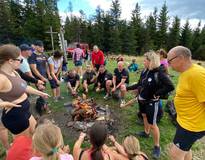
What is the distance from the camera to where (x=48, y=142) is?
2.15 m

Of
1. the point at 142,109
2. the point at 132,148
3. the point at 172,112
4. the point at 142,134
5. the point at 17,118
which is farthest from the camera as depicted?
the point at 172,112

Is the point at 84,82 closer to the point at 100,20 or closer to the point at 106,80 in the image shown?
the point at 106,80

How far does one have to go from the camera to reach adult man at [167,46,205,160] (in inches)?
119

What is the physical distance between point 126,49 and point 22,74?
1676 inches

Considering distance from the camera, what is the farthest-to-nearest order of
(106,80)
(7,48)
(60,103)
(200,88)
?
(106,80) → (60,103) → (7,48) → (200,88)

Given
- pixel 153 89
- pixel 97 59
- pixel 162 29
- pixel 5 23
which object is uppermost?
pixel 5 23

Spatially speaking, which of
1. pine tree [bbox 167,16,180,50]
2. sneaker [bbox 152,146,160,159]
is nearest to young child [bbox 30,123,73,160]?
sneaker [bbox 152,146,160,159]

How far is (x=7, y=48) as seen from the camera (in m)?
3.25

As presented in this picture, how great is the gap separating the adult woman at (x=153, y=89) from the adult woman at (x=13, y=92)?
2163 millimetres

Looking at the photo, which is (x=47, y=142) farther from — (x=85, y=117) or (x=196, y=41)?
(x=196, y=41)

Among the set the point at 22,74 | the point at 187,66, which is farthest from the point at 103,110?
the point at 187,66

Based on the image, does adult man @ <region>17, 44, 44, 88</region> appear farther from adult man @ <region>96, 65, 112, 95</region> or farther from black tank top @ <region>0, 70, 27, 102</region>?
adult man @ <region>96, 65, 112, 95</region>

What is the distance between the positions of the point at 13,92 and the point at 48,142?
1420 mm

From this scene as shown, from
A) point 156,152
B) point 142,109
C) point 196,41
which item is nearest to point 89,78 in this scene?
point 142,109
